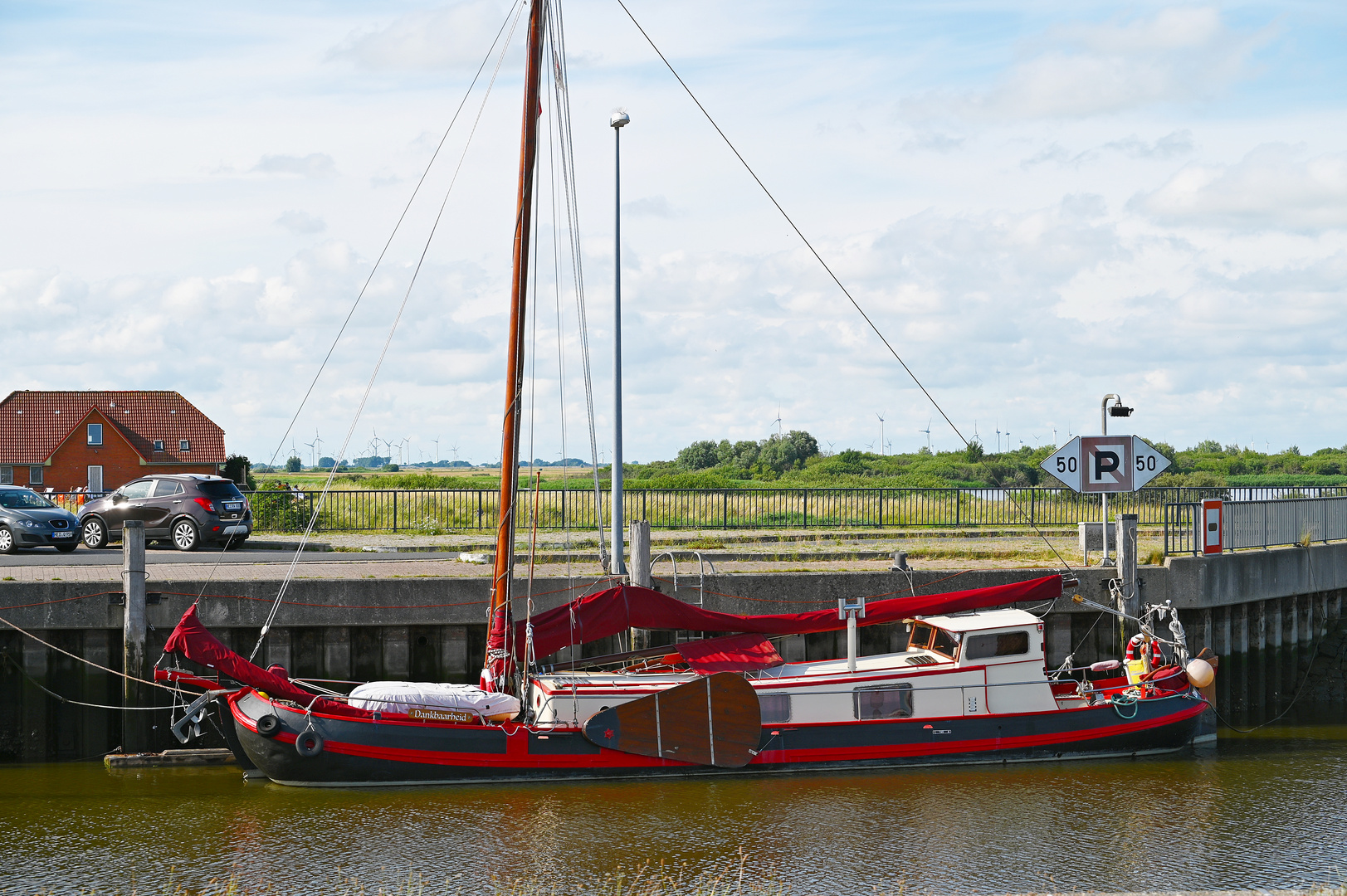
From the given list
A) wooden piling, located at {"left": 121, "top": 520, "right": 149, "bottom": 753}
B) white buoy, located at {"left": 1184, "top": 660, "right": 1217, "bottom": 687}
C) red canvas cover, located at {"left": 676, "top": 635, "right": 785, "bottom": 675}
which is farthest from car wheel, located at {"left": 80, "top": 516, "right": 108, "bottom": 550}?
white buoy, located at {"left": 1184, "top": 660, "right": 1217, "bottom": 687}

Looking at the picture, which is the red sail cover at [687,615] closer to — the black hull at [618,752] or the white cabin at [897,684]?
the white cabin at [897,684]

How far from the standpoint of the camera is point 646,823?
555 inches

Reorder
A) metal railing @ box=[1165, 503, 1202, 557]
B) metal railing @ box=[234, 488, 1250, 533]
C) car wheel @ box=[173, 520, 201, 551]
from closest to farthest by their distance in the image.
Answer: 1. metal railing @ box=[1165, 503, 1202, 557]
2. car wheel @ box=[173, 520, 201, 551]
3. metal railing @ box=[234, 488, 1250, 533]

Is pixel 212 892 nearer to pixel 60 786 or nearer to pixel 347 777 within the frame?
pixel 347 777

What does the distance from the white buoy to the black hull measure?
431 millimetres

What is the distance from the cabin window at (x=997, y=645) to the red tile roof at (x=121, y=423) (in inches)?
2346

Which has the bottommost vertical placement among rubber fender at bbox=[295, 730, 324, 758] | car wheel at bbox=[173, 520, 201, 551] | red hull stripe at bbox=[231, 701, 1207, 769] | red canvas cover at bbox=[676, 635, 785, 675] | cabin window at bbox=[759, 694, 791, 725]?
red hull stripe at bbox=[231, 701, 1207, 769]

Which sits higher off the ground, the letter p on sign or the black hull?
the letter p on sign

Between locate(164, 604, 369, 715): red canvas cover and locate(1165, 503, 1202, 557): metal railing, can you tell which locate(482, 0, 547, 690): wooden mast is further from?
locate(1165, 503, 1202, 557): metal railing

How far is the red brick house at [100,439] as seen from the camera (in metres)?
65.2

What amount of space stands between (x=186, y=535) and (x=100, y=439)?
45524 millimetres

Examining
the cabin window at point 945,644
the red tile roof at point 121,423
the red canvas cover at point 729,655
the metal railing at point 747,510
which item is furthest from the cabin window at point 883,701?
the red tile roof at point 121,423

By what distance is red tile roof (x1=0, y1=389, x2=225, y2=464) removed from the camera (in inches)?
2606

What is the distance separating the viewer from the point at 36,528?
25812 millimetres
